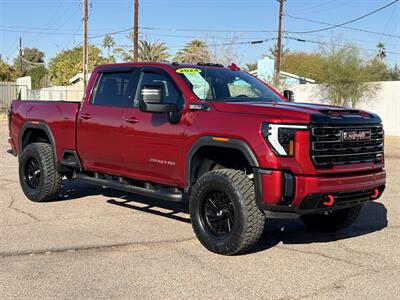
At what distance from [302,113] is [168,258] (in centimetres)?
198

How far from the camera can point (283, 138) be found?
511cm

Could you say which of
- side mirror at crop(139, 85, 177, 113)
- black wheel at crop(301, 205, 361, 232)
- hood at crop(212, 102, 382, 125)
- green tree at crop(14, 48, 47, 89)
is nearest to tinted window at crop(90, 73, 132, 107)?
side mirror at crop(139, 85, 177, 113)

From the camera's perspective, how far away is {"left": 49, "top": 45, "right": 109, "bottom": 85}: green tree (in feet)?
225

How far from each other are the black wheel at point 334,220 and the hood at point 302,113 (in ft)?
4.14

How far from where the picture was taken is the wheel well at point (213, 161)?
5.90 m

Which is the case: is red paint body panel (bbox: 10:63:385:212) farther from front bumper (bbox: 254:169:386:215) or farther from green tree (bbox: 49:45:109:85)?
green tree (bbox: 49:45:109:85)

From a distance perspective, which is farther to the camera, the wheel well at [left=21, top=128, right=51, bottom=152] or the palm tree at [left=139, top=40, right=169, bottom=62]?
the palm tree at [left=139, top=40, right=169, bottom=62]

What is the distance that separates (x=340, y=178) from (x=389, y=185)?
5.76m

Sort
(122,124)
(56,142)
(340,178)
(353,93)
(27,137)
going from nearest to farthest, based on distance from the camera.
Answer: (340,178) → (122,124) → (56,142) → (27,137) → (353,93)

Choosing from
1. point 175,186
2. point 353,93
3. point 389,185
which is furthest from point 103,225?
point 353,93

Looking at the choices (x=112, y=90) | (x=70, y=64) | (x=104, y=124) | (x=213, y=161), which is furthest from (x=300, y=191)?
(x=70, y=64)

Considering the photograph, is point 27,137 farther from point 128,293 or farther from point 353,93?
point 353,93

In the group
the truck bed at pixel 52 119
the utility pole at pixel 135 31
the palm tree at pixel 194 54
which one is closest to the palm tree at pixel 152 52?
the palm tree at pixel 194 54

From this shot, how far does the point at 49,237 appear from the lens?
20.4ft
